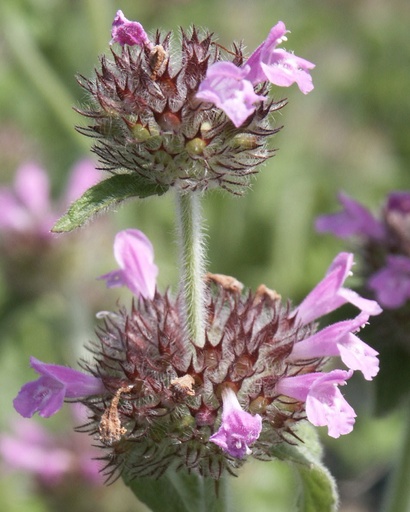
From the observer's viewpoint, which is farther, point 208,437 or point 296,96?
point 296,96

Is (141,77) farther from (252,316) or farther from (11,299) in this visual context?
(11,299)

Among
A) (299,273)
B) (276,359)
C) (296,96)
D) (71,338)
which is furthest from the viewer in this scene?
(296,96)

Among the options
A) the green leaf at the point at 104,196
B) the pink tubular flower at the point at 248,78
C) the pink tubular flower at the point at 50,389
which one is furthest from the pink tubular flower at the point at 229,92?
the pink tubular flower at the point at 50,389

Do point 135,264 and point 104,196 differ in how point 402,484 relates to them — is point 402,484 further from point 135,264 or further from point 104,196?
point 104,196

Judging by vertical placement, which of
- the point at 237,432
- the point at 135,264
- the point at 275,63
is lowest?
the point at 237,432

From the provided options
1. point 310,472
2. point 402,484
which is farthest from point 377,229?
point 310,472

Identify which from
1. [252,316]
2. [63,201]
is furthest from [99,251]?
[252,316]

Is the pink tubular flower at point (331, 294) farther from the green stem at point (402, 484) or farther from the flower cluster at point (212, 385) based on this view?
the green stem at point (402, 484)
